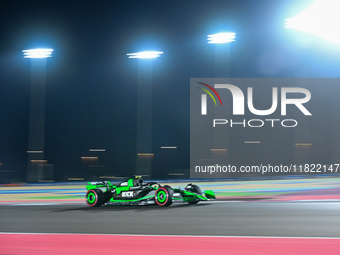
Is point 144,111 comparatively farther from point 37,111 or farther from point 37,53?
point 37,53

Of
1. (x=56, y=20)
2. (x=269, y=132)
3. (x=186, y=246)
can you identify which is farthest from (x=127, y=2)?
(x=186, y=246)

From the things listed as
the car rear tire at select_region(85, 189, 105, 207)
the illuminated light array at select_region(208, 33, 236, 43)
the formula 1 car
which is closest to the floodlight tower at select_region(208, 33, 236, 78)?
the illuminated light array at select_region(208, 33, 236, 43)

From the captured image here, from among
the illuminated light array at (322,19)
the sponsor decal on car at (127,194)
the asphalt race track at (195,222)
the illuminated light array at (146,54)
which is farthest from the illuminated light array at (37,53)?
the asphalt race track at (195,222)

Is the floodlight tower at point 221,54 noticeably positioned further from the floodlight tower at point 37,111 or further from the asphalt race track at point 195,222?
the asphalt race track at point 195,222

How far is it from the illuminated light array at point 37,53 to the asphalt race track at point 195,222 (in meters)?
17.0

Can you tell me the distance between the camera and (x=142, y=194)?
29.6 feet

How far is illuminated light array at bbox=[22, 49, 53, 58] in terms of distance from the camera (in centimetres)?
2305

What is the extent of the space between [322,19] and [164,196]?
1257cm

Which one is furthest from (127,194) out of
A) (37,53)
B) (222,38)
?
(37,53)

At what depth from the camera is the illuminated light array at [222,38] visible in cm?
1982

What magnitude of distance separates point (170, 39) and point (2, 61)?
11.3 m

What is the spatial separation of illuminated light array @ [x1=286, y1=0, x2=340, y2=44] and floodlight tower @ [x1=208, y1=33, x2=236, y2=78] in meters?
4.06

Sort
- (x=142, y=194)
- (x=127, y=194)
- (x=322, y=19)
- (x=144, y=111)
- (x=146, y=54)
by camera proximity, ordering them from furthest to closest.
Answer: (x=144, y=111) → (x=146, y=54) → (x=322, y=19) → (x=127, y=194) → (x=142, y=194)

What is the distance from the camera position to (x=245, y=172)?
21688mm
